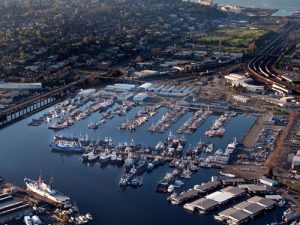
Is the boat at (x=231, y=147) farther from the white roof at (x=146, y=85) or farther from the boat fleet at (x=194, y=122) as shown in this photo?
the white roof at (x=146, y=85)

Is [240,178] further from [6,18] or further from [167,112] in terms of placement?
[6,18]

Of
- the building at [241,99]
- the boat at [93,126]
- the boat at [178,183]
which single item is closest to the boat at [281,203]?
the boat at [178,183]

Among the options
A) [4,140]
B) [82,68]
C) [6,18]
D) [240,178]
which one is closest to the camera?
[240,178]

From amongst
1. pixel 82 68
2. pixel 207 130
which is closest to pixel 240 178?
pixel 207 130

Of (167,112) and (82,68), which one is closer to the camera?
(167,112)

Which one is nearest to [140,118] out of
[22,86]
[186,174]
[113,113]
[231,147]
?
[113,113]

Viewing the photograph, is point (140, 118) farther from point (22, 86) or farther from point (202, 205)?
point (202, 205)
